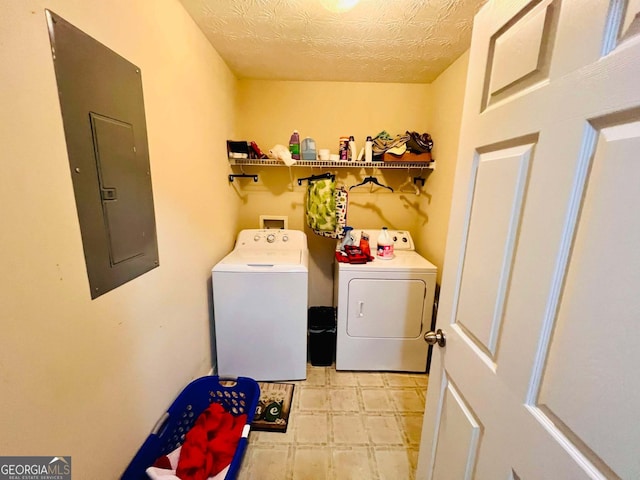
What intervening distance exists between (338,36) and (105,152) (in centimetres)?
146

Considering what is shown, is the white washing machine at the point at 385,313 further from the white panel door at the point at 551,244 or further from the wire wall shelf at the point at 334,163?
the white panel door at the point at 551,244

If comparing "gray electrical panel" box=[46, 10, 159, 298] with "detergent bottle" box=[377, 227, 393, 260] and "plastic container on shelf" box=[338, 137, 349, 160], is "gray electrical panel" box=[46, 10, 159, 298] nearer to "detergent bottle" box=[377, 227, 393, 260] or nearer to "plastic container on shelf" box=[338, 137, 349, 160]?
"plastic container on shelf" box=[338, 137, 349, 160]

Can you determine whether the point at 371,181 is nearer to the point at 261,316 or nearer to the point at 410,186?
the point at 410,186

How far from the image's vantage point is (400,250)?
242 centimetres

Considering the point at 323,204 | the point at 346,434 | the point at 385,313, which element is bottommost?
the point at 346,434

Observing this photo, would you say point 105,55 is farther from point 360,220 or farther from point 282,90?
point 360,220

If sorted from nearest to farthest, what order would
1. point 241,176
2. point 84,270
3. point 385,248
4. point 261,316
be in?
point 84,270 < point 261,316 < point 385,248 < point 241,176

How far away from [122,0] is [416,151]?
2.01 meters

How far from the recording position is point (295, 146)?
2.25m

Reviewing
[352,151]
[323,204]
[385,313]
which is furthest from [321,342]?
[352,151]

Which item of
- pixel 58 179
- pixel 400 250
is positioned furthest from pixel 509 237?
pixel 400 250

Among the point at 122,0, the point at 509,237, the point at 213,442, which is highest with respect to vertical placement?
the point at 122,0

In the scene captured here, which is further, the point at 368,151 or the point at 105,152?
→ the point at 368,151

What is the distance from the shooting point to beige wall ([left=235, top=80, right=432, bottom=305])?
7.82ft
